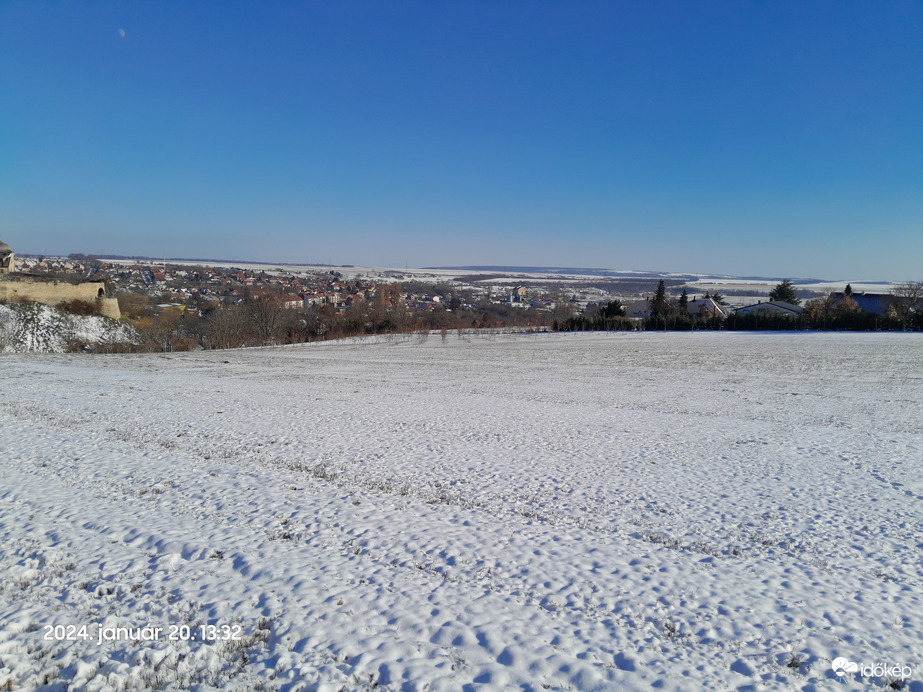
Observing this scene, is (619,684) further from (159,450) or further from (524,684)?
(159,450)

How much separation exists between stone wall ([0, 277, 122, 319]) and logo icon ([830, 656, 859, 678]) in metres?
55.7

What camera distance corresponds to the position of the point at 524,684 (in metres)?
4.70

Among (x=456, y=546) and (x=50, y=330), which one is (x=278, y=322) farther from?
(x=456, y=546)

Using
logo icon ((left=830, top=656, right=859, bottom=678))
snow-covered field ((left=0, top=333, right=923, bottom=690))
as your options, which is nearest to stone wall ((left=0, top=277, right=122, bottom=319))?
snow-covered field ((left=0, top=333, right=923, bottom=690))

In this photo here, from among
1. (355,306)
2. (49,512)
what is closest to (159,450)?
(49,512)

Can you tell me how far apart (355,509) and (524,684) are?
5.00 metres

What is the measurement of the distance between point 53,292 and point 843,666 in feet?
194

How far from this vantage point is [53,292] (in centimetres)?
4588

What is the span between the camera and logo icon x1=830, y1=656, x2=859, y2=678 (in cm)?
497

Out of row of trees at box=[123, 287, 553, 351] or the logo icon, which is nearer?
the logo icon

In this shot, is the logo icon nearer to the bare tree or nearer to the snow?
the snow

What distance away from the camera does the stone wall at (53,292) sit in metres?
42.8

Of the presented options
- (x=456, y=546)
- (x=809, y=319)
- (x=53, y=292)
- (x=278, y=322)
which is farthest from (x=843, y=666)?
(x=809, y=319)

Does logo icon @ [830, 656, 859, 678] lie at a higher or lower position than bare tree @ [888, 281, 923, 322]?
lower
